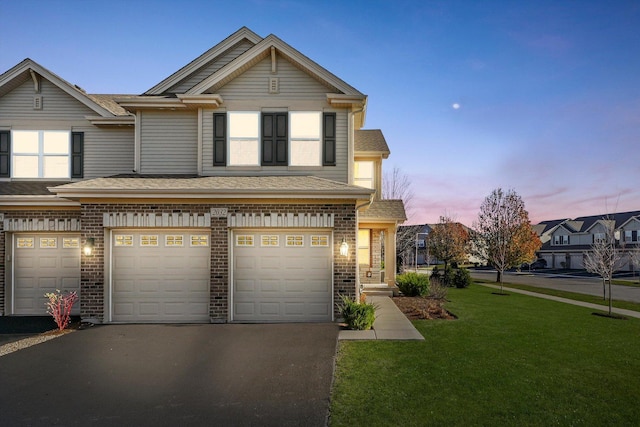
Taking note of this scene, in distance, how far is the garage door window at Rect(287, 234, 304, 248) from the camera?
1127 cm

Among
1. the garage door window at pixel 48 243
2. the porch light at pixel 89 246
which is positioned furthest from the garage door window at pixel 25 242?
the porch light at pixel 89 246

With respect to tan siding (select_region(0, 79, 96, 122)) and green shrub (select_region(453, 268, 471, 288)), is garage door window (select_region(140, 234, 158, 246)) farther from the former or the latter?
green shrub (select_region(453, 268, 471, 288))

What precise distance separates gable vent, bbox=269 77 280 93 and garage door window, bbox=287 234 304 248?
17.1 ft

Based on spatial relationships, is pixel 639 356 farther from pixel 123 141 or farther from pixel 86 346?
pixel 123 141

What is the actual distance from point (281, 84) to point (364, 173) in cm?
723

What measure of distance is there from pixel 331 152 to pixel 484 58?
33.7 feet

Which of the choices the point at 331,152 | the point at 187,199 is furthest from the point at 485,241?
the point at 187,199

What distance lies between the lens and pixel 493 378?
267 inches

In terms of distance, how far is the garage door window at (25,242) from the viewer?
1233cm

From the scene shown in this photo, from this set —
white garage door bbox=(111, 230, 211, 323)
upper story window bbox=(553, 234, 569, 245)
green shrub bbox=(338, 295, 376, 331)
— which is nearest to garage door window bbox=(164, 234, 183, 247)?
white garage door bbox=(111, 230, 211, 323)

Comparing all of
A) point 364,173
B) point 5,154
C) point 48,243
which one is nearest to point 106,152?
point 5,154

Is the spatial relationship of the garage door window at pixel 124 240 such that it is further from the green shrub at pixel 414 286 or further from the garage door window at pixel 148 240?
the green shrub at pixel 414 286

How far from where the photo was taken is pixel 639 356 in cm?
834

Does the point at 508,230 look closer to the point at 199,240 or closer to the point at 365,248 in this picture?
the point at 365,248
